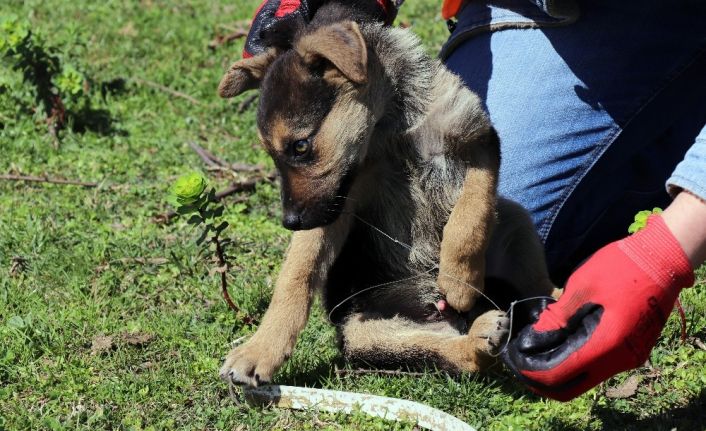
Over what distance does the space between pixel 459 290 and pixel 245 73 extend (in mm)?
1310

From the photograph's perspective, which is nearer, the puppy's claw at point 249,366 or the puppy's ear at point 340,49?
the puppy's ear at point 340,49

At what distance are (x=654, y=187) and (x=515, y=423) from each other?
2.00 meters

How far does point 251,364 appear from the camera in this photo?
3.88 metres

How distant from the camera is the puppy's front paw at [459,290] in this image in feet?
13.2

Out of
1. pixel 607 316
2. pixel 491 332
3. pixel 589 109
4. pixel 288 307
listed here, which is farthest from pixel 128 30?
pixel 607 316

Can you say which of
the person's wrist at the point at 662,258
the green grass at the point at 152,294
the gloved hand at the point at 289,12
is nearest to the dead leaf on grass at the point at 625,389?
the green grass at the point at 152,294

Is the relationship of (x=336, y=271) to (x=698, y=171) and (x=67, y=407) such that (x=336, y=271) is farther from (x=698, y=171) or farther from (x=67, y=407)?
(x=698, y=171)

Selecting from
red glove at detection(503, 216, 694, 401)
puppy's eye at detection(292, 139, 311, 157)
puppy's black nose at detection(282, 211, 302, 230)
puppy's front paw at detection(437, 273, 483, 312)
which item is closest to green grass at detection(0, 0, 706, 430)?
puppy's front paw at detection(437, 273, 483, 312)

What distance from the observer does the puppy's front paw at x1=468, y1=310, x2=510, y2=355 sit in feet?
12.2

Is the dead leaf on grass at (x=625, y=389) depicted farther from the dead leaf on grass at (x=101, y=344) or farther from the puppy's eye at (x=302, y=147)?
the dead leaf on grass at (x=101, y=344)

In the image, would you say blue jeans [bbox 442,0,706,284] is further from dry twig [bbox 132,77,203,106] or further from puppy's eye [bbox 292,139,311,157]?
dry twig [bbox 132,77,203,106]

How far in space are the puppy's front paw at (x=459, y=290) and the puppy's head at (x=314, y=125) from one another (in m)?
0.53

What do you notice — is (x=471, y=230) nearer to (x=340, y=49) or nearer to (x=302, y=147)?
(x=302, y=147)

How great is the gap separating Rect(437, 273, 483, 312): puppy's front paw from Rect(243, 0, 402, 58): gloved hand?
1251mm
